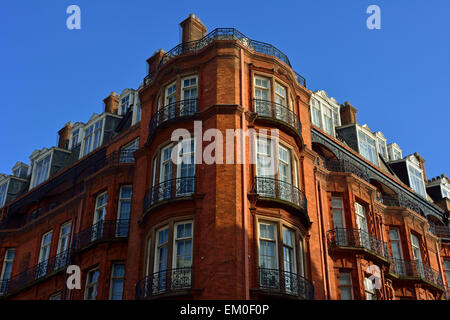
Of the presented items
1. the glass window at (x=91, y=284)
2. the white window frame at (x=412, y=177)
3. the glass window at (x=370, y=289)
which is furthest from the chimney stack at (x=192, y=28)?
the white window frame at (x=412, y=177)

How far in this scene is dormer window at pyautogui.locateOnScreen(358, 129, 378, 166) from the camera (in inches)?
1555

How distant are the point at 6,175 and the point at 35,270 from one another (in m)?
13.3

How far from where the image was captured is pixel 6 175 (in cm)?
4569

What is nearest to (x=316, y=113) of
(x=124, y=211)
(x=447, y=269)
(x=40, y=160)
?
(x=447, y=269)

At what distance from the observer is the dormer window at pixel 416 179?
141ft

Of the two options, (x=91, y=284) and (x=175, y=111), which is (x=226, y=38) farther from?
(x=91, y=284)

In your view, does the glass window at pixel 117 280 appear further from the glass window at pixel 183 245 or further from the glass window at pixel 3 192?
the glass window at pixel 3 192

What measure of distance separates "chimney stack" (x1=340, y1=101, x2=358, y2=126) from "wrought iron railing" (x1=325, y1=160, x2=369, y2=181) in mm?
7038

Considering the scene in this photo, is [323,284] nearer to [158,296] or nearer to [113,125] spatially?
[158,296]

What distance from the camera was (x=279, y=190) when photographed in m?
26.1

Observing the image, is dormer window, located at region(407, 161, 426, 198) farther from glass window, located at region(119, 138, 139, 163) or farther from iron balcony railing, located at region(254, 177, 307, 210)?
glass window, located at region(119, 138, 139, 163)

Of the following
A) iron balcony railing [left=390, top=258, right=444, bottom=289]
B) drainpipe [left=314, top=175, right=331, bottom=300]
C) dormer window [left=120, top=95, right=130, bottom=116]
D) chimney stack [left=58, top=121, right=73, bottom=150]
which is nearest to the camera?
drainpipe [left=314, top=175, right=331, bottom=300]

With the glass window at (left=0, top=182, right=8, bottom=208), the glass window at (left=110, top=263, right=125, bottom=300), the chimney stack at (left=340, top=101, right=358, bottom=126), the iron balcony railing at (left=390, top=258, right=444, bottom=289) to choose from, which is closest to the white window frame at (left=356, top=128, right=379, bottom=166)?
the chimney stack at (left=340, top=101, right=358, bottom=126)

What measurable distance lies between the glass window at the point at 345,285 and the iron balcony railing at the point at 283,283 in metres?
5.18
